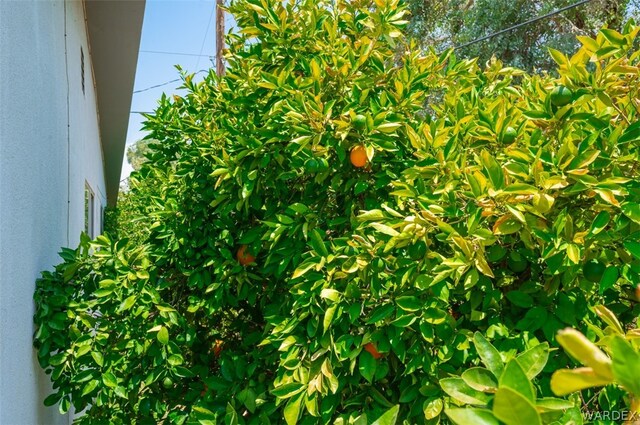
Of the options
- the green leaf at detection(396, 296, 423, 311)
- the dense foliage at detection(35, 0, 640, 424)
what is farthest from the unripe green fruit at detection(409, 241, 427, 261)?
the green leaf at detection(396, 296, 423, 311)

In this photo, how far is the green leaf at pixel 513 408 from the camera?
0.57 meters

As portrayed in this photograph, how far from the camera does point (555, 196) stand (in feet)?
5.65

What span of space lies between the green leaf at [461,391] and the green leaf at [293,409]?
0.93 metres

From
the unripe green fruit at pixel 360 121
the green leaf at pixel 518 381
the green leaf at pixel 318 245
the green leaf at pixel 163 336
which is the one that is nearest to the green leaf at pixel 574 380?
the green leaf at pixel 518 381

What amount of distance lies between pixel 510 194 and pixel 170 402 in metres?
2.09

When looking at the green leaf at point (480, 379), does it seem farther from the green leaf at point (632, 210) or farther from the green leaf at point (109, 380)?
the green leaf at point (109, 380)

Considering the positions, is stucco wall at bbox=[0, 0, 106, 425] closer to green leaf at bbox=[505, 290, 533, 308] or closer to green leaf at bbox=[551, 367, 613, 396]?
green leaf at bbox=[505, 290, 533, 308]

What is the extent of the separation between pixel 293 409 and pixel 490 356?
1075 mm

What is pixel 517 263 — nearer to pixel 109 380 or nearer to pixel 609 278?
pixel 609 278

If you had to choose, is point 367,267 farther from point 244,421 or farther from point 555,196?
point 244,421

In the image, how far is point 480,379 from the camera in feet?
3.32

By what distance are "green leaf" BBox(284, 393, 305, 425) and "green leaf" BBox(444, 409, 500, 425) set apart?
1.35 m

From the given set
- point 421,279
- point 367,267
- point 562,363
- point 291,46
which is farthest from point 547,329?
point 291,46

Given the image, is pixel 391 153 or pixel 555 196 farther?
pixel 391 153
